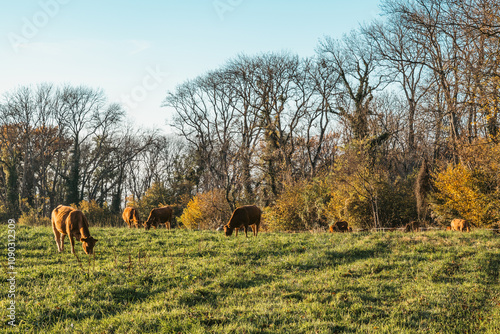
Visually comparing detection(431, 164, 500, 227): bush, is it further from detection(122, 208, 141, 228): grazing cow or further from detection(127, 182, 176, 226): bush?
detection(127, 182, 176, 226): bush

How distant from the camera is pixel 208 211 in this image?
33.6 meters

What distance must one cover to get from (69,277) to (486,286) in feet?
32.4

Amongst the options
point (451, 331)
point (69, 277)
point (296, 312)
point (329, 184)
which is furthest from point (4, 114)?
point (451, 331)

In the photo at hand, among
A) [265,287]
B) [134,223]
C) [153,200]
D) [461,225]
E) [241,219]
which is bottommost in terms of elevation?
[265,287]

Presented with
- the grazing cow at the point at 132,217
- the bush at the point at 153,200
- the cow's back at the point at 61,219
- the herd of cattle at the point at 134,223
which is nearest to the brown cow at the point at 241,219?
the herd of cattle at the point at 134,223

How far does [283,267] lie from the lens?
10.5 m

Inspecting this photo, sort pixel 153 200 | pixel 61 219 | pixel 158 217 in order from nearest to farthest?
pixel 61 219
pixel 158 217
pixel 153 200

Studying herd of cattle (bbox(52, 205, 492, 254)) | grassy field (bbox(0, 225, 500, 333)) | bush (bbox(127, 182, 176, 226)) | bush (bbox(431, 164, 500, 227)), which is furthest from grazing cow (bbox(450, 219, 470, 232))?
bush (bbox(127, 182, 176, 226))

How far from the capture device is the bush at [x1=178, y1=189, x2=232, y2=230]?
1299 inches

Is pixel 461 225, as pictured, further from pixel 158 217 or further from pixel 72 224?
pixel 72 224

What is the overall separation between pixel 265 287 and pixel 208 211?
82.9ft

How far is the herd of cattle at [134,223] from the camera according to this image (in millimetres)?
11055

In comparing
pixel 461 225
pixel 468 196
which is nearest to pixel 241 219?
pixel 461 225

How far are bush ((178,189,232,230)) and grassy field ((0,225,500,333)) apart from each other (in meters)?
19.3
